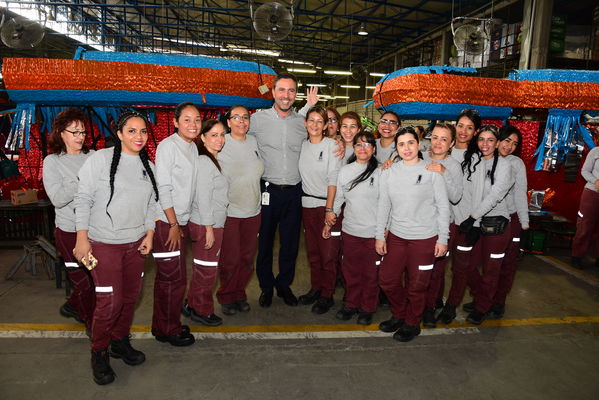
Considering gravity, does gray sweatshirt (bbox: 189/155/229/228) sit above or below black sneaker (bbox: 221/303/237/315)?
above

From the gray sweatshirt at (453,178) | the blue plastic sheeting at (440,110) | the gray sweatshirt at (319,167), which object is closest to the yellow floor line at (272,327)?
the gray sweatshirt at (319,167)

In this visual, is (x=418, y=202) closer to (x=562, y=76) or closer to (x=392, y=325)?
(x=392, y=325)

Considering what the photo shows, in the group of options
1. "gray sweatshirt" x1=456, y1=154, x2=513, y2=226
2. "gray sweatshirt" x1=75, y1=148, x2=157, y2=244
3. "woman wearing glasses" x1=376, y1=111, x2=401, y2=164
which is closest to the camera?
"gray sweatshirt" x1=75, y1=148, x2=157, y2=244

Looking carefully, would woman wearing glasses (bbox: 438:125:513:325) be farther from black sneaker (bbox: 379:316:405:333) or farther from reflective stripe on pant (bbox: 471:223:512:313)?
black sneaker (bbox: 379:316:405:333)

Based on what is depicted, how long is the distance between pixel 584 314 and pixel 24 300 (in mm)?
5243

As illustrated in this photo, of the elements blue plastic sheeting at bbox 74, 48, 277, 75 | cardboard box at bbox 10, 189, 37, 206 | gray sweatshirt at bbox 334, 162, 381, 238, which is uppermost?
blue plastic sheeting at bbox 74, 48, 277, 75

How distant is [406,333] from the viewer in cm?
293

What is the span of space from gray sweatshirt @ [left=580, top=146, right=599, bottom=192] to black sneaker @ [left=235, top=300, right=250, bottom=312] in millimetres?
4483

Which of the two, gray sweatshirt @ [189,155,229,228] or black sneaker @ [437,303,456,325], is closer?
gray sweatshirt @ [189,155,229,228]

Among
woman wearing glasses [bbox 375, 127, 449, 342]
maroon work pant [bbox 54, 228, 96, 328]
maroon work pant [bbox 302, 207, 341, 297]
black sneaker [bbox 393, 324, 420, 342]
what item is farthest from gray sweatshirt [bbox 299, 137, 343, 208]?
maroon work pant [bbox 54, 228, 96, 328]

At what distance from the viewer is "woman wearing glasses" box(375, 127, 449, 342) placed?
8.82ft

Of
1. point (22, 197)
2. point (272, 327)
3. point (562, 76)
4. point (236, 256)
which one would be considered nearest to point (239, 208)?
point (236, 256)

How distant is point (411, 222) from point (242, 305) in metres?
1.69

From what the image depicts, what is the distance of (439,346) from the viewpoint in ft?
9.42
